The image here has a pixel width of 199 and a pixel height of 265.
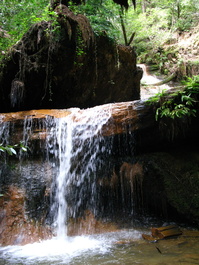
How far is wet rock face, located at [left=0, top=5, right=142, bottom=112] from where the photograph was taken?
6516 mm

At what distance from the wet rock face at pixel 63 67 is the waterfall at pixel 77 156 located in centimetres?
147

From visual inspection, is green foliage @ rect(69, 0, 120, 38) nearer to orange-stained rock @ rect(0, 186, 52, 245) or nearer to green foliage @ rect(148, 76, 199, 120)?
green foliage @ rect(148, 76, 199, 120)

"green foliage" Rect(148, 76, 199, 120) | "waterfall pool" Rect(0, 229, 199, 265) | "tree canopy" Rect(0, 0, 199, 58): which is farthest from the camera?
"tree canopy" Rect(0, 0, 199, 58)

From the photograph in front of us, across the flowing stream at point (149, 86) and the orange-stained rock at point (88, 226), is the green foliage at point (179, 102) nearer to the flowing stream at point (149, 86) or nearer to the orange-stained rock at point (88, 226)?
the orange-stained rock at point (88, 226)

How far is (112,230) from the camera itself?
5039mm

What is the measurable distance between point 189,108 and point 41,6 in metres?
7.10

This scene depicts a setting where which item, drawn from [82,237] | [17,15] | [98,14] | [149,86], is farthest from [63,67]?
[149,86]

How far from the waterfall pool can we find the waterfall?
38.2 inches

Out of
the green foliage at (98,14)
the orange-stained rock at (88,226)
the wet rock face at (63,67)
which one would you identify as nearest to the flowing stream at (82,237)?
the orange-stained rock at (88,226)

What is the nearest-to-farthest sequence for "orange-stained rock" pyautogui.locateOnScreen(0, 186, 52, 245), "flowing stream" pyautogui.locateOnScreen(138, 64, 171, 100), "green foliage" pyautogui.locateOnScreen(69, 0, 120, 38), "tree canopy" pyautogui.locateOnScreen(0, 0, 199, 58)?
"orange-stained rock" pyautogui.locateOnScreen(0, 186, 52, 245), "green foliage" pyautogui.locateOnScreen(69, 0, 120, 38), "tree canopy" pyautogui.locateOnScreen(0, 0, 199, 58), "flowing stream" pyautogui.locateOnScreen(138, 64, 171, 100)

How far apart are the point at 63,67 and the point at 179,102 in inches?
153

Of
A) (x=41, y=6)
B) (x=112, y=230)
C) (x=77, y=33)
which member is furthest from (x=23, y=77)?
(x=112, y=230)

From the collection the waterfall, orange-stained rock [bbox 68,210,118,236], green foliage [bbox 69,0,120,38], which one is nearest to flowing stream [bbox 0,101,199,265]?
the waterfall

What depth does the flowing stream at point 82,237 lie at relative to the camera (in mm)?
3306
